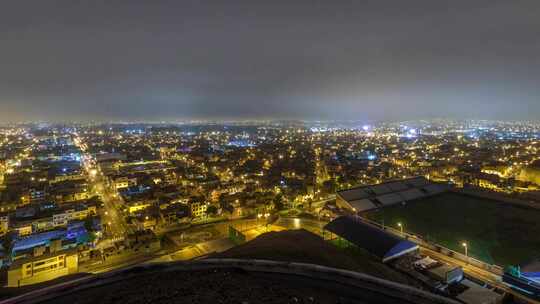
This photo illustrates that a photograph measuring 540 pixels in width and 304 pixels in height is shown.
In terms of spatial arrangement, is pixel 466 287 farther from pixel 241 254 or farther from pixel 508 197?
pixel 508 197

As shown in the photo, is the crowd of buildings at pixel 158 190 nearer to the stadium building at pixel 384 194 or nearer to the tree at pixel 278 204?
the tree at pixel 278 204

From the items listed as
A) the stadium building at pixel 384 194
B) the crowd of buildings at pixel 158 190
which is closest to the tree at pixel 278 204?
the crowd of buildings at pixel 158 190

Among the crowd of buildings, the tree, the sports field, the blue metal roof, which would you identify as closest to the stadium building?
the sports field

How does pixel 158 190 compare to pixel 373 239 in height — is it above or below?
below

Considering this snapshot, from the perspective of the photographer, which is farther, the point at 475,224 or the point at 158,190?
the point at 158,190

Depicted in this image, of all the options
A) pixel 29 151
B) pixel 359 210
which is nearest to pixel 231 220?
pixel 359 210

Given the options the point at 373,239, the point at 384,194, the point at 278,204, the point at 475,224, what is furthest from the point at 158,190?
the point at 475,224

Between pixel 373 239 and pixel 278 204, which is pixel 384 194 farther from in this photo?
pixel 373 239

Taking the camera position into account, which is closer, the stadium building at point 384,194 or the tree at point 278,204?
the stadium building at point 384,194
